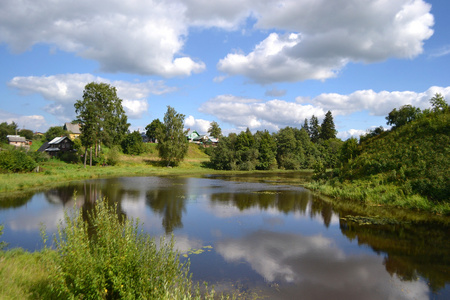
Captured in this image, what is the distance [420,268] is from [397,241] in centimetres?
343

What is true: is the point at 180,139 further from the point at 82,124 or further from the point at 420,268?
the point at 420,268

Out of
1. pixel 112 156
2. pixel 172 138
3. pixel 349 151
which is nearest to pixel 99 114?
pixel 112 156

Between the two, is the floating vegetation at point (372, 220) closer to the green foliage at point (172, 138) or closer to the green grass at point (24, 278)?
the green grass at point (24, 278)

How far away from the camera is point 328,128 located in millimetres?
107062

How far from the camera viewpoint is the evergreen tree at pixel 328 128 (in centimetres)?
10675

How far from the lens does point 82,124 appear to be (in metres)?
55.9

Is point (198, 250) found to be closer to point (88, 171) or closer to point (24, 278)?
point (24, 278)

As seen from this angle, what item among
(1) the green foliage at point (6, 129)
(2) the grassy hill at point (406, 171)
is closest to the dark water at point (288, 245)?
(2) the grassy hill at point (406, 171)

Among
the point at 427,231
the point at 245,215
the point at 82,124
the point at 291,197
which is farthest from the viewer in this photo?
the point at 82,124

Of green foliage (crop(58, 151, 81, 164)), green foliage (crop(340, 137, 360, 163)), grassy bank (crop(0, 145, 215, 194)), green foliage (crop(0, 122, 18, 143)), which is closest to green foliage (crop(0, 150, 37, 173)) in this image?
grassy bank (crop(0, 145, 215, 194))

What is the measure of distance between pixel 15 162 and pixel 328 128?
101m

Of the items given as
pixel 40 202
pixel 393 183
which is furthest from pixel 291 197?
pixel 40 202

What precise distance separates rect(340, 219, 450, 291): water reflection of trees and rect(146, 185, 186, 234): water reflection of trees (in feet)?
A: 34.1

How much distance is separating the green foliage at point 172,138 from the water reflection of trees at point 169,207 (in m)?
40.2
